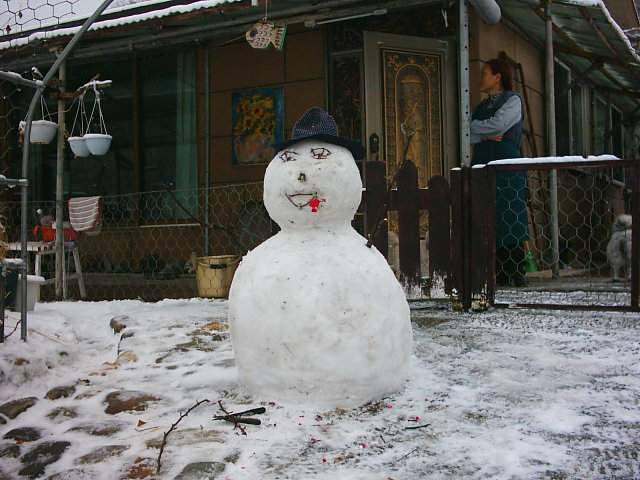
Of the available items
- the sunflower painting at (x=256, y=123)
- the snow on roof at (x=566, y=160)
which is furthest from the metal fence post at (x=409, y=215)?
the sunflower painting at (x=256, y=123)

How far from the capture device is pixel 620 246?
19.7 feet

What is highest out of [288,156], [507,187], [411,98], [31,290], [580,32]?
[580,32]

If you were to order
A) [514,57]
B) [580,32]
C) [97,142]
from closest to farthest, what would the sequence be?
[97,142] → [514,57] → [580,32]

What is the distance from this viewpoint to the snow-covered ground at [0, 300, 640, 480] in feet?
5.75

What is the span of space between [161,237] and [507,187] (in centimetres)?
470

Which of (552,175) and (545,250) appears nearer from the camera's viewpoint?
(552,175)

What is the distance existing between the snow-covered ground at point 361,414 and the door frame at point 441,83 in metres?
3.43

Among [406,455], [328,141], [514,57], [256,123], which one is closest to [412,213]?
[328,141]

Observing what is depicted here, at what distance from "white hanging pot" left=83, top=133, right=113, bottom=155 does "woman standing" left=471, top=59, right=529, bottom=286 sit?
13.0ft

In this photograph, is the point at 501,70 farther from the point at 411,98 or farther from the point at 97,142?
the point at 97,142

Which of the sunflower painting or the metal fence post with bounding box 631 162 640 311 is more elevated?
the sunflower painting

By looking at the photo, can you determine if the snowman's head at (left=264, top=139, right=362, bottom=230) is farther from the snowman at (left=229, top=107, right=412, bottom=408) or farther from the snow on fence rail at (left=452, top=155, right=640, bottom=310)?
the snow on fence rail at (left=452, top=155, right=640, bottom=310)

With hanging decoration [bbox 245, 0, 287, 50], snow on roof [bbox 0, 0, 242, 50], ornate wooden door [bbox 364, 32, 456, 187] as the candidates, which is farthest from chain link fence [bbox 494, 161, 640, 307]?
snow on roof [bbox 0, 0, 242, 50]

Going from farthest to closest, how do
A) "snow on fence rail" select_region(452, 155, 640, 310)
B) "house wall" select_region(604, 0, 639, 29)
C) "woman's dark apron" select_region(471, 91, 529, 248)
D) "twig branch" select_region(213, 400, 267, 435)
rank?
"house wall" select_region(604, 0, 639, 29) < "woman's dark apron" select_region(471, 91, 529, 248) < "snow on fence rail" select_region(452, 155, 640, 310) < "twig branch" select_region(213, 400, 267, 435)
